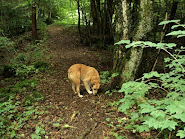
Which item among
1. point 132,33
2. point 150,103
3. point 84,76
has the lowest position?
point 84,76

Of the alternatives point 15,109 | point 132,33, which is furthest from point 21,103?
point 132,33

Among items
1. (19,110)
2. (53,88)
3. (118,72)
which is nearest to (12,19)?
(53,88)

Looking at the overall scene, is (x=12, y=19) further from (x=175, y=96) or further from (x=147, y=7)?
(x=175, y=96)

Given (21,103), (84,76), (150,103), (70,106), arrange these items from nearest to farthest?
1. (150,103)
2. (70,106)
3. (21,103)
4. (84,76)

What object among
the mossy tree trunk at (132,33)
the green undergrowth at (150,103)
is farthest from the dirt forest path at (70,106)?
the mossy tree trunk at (132,33)

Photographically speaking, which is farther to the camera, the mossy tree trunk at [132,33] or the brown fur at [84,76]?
the brown fur at [84,76]

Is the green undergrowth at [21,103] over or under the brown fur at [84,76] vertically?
under

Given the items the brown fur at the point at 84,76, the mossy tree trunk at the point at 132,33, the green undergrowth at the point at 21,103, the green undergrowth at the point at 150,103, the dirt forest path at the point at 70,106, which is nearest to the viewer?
the green undergrowth at the point at 150,103

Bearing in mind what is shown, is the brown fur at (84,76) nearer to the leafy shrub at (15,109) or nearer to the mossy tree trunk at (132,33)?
the mossy tree trunk at (132,33)

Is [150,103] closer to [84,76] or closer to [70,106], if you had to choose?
[70,106]

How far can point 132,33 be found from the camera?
15.9ft

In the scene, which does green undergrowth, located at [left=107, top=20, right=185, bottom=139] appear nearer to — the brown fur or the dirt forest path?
the dirt forest path

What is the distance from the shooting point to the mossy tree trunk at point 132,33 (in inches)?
179

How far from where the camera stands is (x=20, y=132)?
3855 mm
